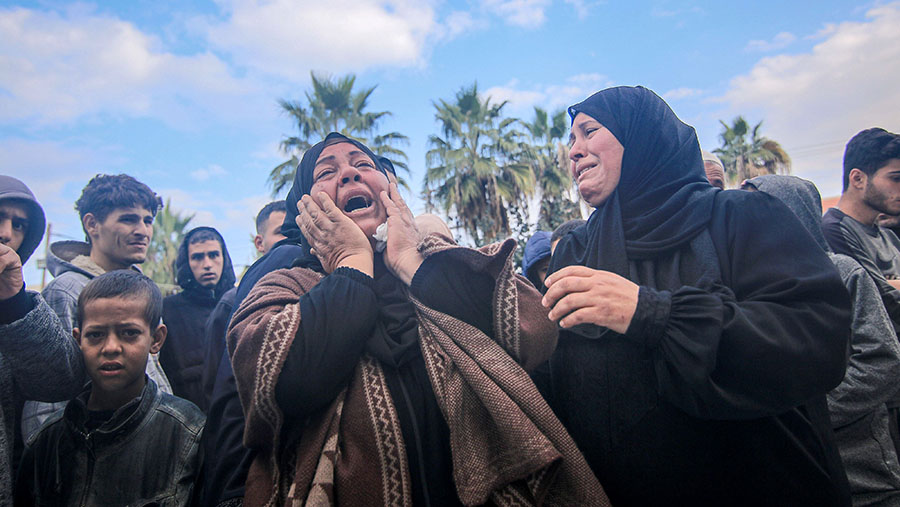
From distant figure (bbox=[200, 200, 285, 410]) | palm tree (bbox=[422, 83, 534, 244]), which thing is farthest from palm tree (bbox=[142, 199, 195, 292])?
distant figure (bbox=[200, 200, 285, 410])

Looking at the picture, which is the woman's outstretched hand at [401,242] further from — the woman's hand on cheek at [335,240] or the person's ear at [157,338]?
the person's ear at [157,338]

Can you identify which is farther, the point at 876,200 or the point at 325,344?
the point at 876,200

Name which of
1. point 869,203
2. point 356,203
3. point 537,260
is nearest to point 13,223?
point 356,203

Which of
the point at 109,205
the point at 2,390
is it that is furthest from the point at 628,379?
the point at 109,205

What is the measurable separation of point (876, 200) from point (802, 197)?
28.0 inches

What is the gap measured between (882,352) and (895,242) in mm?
1606

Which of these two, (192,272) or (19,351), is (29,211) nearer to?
(19,351)

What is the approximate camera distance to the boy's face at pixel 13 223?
2016 millimetres

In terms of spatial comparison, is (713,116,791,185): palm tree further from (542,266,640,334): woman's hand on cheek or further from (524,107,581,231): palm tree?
(542,266,640,334): woman's hand on cheek

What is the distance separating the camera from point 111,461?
185 centimetres

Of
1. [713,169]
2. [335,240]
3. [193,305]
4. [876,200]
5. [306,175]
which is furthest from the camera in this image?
[193,305]

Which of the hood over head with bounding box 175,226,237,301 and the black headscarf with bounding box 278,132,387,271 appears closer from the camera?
the black headscarf with bounding box 278,132,387,271

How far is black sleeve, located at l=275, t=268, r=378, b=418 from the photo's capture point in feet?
4.04

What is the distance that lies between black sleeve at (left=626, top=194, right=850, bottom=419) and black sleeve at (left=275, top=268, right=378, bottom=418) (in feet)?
2.39
